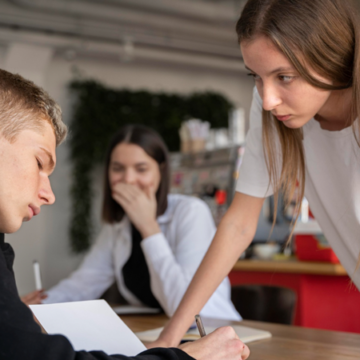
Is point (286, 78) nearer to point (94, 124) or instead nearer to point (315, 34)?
point (315, 34)

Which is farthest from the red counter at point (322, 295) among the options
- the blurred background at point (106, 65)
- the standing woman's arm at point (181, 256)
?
the blurred background at point (106, 65)

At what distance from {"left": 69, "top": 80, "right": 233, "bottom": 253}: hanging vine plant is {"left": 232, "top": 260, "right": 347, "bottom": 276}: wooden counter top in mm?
3074

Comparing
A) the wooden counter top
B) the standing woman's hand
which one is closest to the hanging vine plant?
the wooden counter top

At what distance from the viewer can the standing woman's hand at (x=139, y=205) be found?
1794mm

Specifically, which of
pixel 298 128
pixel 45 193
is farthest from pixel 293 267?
pixel 45 193

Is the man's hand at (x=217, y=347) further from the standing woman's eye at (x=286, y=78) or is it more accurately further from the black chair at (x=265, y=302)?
the black chair at (x=265, y=302)

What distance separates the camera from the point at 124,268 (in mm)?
1984

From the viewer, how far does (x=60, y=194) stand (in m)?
5.76

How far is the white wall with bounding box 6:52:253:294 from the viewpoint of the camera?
5484 millimetres

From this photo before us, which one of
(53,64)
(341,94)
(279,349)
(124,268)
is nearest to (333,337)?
(279,349)

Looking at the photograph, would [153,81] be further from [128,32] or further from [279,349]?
[279,349]

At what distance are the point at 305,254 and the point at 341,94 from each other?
6.01 ft

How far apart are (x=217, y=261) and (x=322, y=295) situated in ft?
5.66

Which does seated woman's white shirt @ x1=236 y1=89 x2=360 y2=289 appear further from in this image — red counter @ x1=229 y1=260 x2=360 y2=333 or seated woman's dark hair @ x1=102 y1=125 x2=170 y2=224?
red counter @ x1=229 y1=260 x2=360 y2=333
